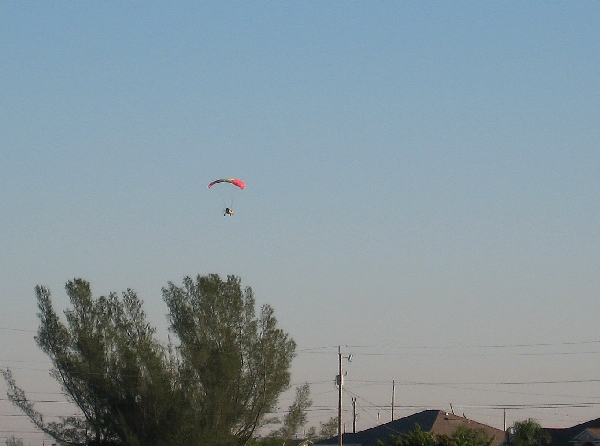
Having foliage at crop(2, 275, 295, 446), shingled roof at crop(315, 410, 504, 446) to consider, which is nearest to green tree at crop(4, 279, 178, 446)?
foliage at crop(2, 275, 295, 446)

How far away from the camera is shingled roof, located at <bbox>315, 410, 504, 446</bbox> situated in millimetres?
82875

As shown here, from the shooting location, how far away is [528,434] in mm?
70500

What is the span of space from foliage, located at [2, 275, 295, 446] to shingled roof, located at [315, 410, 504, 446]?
17.7m

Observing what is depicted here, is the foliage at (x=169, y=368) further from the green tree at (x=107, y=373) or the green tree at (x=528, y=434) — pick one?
the green tree at (x=528, y=434)

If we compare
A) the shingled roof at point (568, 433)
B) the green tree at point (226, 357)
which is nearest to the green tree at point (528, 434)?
the shingled roof at point (568, 433)

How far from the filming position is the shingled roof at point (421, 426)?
3263 inches

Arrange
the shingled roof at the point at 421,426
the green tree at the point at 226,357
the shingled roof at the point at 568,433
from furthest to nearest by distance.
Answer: the shingled roof at the point at 421,426
the shingled roof at the point at 568,433
the green tree at the point at 226,357

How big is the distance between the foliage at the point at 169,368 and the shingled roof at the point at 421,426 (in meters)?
17.7

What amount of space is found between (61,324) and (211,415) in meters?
11.8

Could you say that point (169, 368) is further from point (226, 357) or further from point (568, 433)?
point (568, 433)

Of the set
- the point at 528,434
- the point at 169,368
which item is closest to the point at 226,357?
the point at 169,368

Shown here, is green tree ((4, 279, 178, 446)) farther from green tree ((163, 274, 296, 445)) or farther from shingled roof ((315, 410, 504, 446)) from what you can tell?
shingled roof ((315, 410, 504, 446))

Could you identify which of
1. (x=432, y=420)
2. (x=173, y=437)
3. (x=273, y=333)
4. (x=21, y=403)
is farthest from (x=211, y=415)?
(x=432, y=420)

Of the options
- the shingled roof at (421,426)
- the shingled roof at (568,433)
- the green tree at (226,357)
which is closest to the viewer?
the green tree at (226,357)
